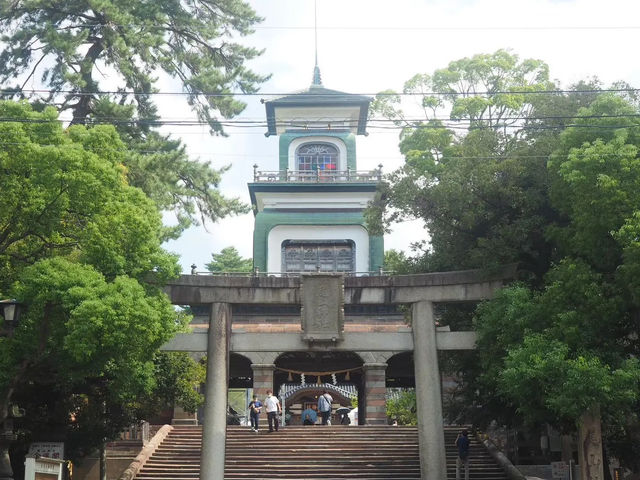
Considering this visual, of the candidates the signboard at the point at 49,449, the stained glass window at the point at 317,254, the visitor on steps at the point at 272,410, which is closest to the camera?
the signboard at the point at 49,449

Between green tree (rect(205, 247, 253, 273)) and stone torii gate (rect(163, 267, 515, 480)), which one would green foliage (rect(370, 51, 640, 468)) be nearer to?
stone torii gate (rect(163, 267, 515, 480))

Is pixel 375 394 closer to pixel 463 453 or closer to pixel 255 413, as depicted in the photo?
pixel 255 413

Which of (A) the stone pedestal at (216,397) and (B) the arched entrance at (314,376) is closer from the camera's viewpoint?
(A) the stone pedestal at (216,397)

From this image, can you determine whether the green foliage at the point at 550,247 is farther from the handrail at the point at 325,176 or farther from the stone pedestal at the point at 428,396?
the handrail at the point at 325,176

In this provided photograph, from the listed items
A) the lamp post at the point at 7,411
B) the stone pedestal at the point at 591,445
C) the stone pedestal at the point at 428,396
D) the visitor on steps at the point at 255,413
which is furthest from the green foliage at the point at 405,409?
the lamp post at the point at 7,411

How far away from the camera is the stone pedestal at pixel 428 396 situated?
18422 mm

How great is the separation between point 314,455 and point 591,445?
8410 millimetres

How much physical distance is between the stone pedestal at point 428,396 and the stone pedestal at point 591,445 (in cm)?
367

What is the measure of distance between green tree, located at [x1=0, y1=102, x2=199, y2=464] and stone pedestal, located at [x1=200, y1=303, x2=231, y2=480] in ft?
6.58

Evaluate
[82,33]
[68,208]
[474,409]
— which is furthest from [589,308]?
[82,33]

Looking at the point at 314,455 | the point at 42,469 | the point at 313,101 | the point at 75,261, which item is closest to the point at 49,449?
the point at 75,261

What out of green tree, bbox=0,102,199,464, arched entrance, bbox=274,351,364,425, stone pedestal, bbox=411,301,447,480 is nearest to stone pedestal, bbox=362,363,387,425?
arched entrance, bbox=274,351,364,425

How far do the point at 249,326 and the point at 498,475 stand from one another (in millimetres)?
10798

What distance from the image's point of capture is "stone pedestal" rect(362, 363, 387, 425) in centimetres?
2566
